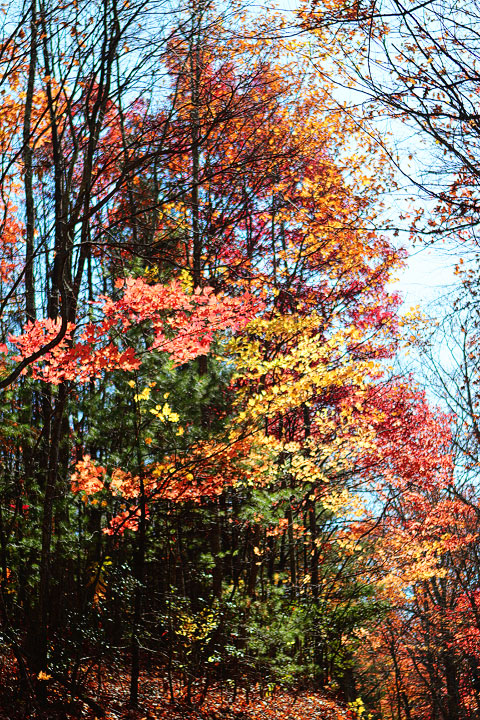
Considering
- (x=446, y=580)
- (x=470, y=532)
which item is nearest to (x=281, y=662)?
(x=470, y=532)

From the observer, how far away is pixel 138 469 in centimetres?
677

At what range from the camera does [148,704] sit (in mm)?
6887

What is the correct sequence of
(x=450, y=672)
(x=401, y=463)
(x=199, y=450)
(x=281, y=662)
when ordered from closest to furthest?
(x=199, y=450) < (x=281, y=662) < (x=401, y=463) < (x=450, y=672)

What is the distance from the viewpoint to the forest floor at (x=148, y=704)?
5.29 metres

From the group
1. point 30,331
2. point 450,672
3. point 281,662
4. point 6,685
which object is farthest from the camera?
point 450,672

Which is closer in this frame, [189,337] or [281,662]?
[189,337]

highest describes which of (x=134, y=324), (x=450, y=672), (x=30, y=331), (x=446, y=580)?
(x=134, y=324)

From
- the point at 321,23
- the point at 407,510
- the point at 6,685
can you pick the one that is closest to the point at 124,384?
the point at 6,685

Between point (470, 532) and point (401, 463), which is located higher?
point (401, 463)

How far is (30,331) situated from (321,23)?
387 cm

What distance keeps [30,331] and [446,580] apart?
56.5 feet

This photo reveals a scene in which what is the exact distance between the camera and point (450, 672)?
56.2 feet

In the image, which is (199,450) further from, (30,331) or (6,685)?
(6,685)

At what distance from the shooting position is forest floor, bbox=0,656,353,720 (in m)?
5.29
